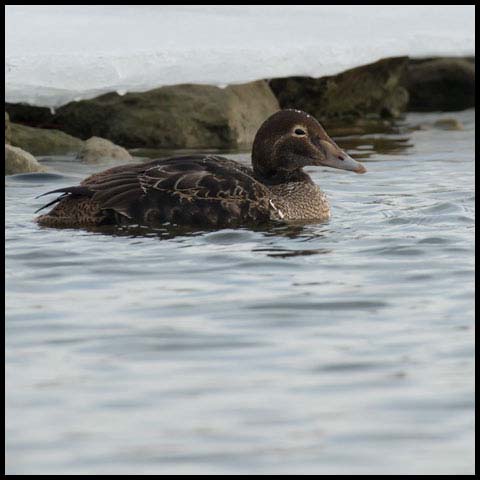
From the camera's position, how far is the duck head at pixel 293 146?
10477mm

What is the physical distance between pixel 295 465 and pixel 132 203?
464 centimetres

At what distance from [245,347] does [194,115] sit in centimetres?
785

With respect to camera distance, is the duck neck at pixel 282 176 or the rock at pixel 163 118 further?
the rock at pixel 163 118

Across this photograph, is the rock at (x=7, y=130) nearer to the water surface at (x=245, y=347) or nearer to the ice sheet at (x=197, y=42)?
the ice sheet at (x=197, y=42)

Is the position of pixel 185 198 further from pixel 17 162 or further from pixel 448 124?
pixel 448 124

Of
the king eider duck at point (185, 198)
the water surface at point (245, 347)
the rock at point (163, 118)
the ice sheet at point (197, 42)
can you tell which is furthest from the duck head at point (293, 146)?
the rock at point (163, 118)

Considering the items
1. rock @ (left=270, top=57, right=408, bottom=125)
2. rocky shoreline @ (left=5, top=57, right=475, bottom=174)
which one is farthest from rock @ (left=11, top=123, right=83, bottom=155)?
rock @ (left=270, top=57, right=408, bottom=125)

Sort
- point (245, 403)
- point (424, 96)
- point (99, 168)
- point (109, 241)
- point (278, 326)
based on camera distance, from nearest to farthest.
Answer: point (245, 403)
point (278, 326)
point (109, 241)
point (99, 168)
point (424, 96)

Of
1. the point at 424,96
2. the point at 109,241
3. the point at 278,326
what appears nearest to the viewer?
the point at 278,326

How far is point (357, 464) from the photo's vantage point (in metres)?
5.09

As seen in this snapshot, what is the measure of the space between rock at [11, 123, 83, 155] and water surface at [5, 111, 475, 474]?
329 centimetres

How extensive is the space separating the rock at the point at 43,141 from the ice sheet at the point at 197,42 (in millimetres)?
431

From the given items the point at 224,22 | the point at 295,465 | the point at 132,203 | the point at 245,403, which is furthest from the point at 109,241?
the point at 224,22

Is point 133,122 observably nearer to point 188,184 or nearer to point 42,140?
point 42,140
